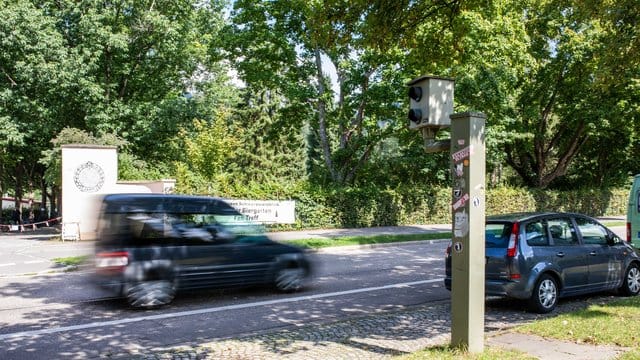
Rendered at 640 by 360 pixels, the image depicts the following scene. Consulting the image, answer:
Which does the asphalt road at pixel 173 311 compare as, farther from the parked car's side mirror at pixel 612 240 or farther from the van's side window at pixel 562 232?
the parked car's side mirror at pixel 612 240

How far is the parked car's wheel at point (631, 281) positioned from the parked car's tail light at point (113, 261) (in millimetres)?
8661

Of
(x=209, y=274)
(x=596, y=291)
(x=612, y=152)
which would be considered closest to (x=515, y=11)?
(x=612, y=152)

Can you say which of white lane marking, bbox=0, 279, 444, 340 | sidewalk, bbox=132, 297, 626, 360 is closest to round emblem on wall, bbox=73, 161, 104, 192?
white lane marking, bbox=0, 279, 444, 340

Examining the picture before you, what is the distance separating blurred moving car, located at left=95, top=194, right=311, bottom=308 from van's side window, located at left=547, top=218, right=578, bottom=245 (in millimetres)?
4775

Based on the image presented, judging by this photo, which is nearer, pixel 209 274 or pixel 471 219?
pixel 471 219

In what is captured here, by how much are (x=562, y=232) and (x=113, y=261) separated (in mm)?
7427

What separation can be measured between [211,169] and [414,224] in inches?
434

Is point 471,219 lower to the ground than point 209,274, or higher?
higher

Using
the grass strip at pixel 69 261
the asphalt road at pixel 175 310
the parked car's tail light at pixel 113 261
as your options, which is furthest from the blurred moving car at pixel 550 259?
the grass strip at pixel 69 261

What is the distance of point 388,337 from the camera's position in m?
7.08

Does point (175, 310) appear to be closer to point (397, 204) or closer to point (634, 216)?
point (634, 216)

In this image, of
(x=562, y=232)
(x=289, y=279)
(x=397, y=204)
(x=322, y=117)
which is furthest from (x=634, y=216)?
(x=322, y=117)

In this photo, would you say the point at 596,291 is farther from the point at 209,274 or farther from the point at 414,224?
the point at 414,224

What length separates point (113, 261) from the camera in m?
8.90
